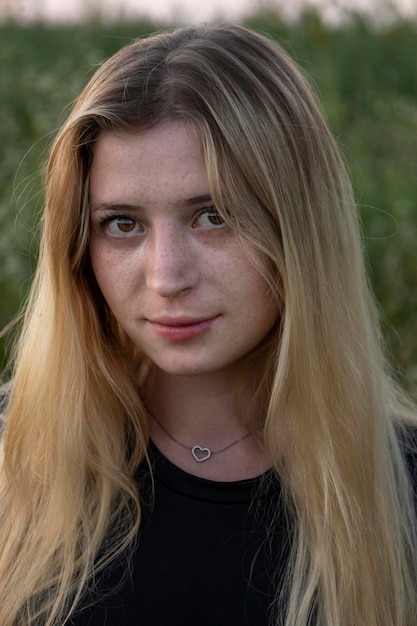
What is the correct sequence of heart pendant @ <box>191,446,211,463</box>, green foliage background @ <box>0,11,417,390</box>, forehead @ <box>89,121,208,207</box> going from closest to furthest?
forehead @ <box>89,121,208,207</box>, heart pendant @ <box>191,446,211,463</box>, green foliage background @ <box>0,11,417,390</box>

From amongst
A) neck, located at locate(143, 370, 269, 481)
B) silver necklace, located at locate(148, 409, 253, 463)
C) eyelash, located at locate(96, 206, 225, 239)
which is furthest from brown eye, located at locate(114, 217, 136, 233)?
silver necklace, located at locate(148, 409, 253, 463)

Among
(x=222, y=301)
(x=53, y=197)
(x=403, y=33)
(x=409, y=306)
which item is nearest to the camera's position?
(x=222, y=301)

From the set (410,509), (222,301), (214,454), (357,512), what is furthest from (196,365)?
(410,509)

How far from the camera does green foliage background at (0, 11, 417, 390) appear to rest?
12.4ft

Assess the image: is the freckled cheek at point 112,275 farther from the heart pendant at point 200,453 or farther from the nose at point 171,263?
the heart pendant at point 200,453

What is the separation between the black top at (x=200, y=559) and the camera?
1958mm

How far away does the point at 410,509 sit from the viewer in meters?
2.12

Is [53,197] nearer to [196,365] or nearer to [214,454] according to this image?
[196,365]

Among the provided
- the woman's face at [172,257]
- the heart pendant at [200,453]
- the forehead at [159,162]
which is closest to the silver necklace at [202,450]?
the heart pendant at [200,453]

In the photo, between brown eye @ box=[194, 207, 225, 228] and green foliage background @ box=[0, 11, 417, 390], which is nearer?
brown eye @ box=[194, 207, 225, 228]

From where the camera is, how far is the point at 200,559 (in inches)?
78.9

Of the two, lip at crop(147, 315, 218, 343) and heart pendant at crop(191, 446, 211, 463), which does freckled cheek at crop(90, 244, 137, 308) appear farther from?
heart pendant at crop(191, 446, 211, 463)

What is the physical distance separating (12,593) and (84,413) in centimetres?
41

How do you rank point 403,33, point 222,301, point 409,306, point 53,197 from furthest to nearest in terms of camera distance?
point 403,33, point 409,306, point 53,197, point 222,301
